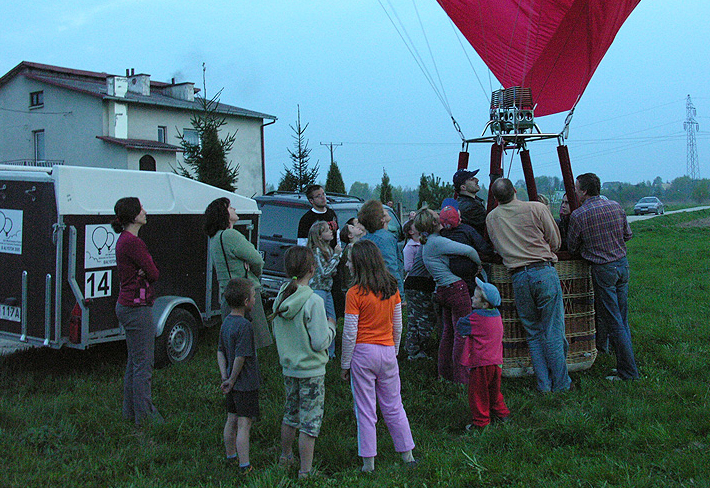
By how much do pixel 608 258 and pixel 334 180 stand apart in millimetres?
32086

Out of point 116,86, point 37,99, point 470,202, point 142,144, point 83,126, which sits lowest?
point 470,202

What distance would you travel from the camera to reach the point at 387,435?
480 centimetres

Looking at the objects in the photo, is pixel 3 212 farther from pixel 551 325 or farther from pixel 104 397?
pixel 551 325

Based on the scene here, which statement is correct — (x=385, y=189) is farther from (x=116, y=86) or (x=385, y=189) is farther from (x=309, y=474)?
(x=309, y=474)

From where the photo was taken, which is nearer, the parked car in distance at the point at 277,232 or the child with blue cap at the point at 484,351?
the child with blue cap at the point at 484,351

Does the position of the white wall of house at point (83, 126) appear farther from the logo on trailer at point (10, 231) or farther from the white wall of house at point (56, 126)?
the logo on trailer at point (10, 231)

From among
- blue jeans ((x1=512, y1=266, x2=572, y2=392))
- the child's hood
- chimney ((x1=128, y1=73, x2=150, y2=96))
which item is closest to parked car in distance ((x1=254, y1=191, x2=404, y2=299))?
Result: blue jeans ((x1=512, y1=266, x2=572, y2=392))

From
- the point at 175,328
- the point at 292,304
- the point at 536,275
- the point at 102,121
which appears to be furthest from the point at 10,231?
the point at 102,121

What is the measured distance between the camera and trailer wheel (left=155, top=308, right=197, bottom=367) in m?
6.57

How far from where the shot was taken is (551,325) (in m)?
5.41

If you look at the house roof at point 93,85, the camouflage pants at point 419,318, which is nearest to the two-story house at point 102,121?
the house roof at point 93,85

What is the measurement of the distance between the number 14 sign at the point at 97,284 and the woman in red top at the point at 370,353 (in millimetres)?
3123

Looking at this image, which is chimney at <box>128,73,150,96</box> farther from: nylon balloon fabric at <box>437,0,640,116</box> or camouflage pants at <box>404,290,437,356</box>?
camouflage pants at <box>404,290,437,356</box>

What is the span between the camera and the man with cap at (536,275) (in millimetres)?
5387
